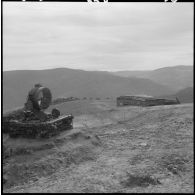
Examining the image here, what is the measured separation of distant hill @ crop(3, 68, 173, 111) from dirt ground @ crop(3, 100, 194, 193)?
128 ft

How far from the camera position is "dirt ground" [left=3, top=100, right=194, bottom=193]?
10383mm

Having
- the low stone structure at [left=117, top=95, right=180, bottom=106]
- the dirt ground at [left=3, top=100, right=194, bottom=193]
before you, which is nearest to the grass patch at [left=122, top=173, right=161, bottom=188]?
the dirt ground at [left=3, top=100, right=194, bottom=193]

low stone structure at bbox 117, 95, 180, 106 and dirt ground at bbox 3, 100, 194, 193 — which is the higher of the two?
low stone structure at bbox 117, 95, 180, 106

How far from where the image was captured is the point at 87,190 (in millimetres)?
10023

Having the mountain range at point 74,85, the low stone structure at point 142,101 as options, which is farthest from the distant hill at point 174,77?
the low stone structure at point 142,101

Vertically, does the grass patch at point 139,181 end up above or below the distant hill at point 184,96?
below

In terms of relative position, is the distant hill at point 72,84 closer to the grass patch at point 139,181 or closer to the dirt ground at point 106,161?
the dirt ground at point 106,161

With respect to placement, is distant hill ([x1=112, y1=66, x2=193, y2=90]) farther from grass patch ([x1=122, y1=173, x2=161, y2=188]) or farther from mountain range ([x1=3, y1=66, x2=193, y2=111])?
grass patch ([x1=122, y1=173, x2=161, y2=188])

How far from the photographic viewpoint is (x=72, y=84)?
63.6 meters

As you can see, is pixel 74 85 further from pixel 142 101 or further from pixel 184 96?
pixel 142 101

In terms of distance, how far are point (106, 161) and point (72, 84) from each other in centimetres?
5127

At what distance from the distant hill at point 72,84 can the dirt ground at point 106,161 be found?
128 feet

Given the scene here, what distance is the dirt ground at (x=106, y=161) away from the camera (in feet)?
34.1

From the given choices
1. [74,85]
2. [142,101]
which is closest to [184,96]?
[142,101]
